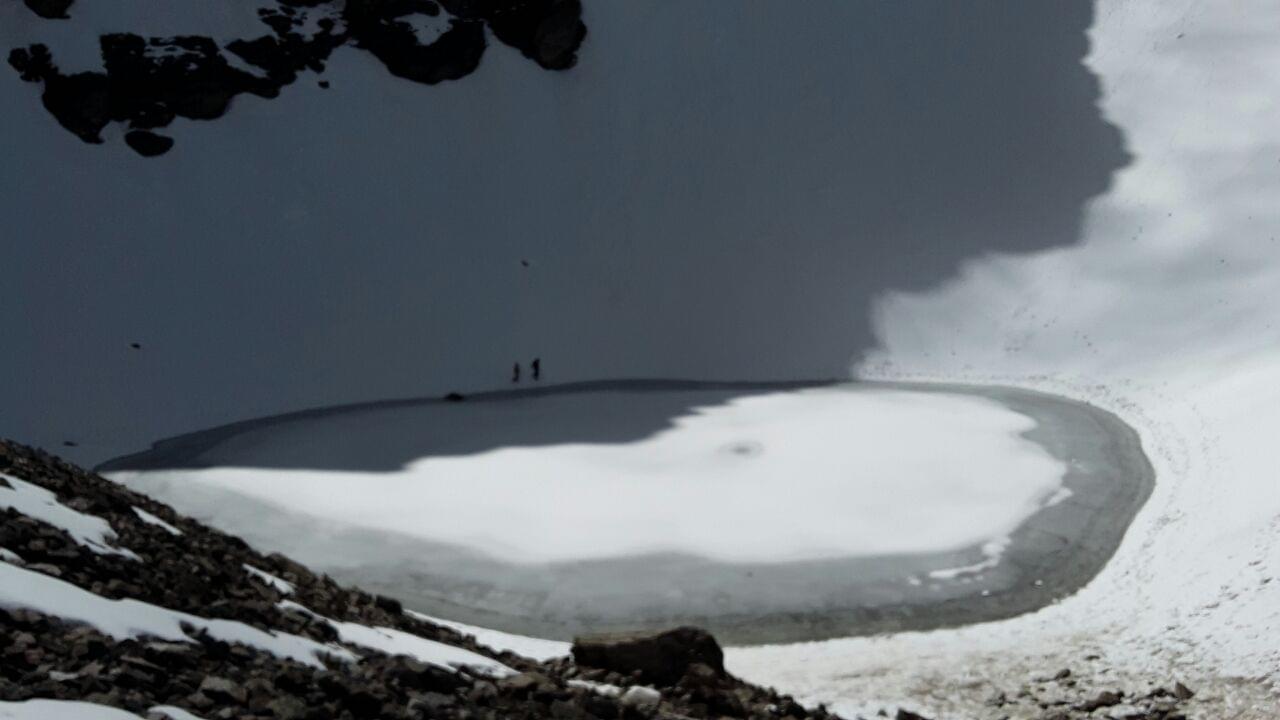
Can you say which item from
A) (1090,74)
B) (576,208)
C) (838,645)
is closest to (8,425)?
(576,208)

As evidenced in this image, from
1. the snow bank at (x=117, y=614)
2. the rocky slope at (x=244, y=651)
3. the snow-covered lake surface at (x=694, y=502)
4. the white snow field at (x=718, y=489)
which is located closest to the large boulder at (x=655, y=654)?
the rocky slope at (x=244, y=651)

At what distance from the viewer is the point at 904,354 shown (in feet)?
145

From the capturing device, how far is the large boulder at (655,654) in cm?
1527

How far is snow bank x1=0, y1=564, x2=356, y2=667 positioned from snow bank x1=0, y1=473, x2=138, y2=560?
5.47ft

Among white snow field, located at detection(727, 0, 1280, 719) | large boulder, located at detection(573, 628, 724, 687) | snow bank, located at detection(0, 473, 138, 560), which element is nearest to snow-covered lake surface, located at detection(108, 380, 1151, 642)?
white snow field, located at detection(727, 0, 1280, 719)

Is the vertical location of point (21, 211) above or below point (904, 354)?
above

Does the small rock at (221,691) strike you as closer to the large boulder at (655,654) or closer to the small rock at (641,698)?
the small rock at (641,698)

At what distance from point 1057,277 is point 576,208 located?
1857 centimetres

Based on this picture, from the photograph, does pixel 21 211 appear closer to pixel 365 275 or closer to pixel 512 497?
pixel 365 275

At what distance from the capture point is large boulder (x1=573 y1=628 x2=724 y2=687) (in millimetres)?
15273

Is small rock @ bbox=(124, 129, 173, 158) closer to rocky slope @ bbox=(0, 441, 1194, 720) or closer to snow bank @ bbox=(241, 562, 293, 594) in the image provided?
rocky slope @ bbox=(0, 441, 1194, 720)

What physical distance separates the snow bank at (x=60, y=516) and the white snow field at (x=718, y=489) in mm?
13932

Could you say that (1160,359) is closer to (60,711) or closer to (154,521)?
(154,521)

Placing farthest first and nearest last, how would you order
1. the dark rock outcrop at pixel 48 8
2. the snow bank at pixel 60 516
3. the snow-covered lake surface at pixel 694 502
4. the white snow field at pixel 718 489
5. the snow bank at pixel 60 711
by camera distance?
the dark rock outcrop at pixel 48 8 < the white snow field at pixel 718 489 < the snow-covered lake surface at pixel 694 502 < the snow bank at pixel 60 516 < the snow bank at pixel 60 711
